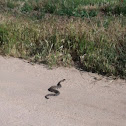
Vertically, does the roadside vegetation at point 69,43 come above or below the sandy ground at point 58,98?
above

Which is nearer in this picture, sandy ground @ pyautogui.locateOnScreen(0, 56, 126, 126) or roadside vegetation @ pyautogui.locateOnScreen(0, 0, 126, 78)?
sandy ground @ pyautogui.locateOnScreen(0, 56, 126, 126)

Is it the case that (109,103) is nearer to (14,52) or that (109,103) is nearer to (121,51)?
(121,51)

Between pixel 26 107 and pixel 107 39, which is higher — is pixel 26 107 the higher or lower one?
the lower one

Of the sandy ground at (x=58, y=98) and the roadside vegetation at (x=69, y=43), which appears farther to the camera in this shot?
the roadside vegetation at (x=69, y=43)

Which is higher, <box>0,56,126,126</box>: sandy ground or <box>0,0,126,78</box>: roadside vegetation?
<box>0,0,126,78</box>: roadside vegetation

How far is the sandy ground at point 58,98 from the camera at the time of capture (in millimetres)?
5266

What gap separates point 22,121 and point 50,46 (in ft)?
9.68

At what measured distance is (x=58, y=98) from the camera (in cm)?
604

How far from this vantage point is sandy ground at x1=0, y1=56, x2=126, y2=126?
5266mm

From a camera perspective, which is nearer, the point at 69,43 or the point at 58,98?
the point at 58,98

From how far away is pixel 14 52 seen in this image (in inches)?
316

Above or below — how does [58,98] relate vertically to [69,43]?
below

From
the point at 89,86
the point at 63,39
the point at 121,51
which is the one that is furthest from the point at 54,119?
the point at 63,39

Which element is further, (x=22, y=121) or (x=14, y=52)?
(x=14, y=52)
